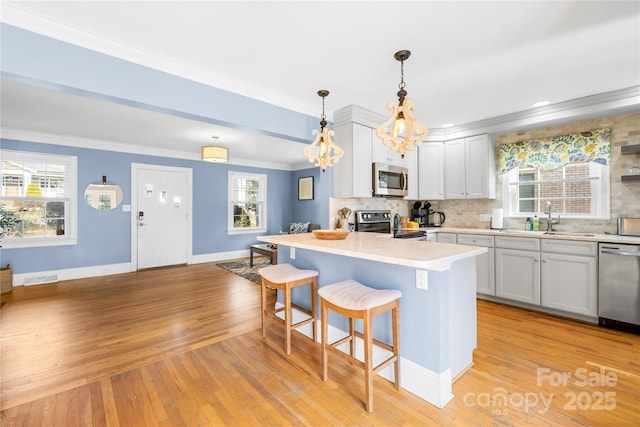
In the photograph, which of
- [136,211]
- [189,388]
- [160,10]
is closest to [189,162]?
[136,211]

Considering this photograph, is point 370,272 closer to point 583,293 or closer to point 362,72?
point 362,72

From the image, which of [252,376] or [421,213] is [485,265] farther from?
[252,376]

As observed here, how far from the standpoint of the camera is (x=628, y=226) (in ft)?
10.0

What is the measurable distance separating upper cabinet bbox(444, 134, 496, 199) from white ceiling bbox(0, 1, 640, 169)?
0.72 metres

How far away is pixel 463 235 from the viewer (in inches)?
148

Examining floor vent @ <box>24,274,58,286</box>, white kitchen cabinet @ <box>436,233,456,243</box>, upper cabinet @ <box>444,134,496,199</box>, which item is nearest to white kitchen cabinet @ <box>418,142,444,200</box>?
upper cabinet @ <box>444,134,496,199</box>

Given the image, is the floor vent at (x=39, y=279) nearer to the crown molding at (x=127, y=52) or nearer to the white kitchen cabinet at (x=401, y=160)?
the crown molding at (x=127, y=52)

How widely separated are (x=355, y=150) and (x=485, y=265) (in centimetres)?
220

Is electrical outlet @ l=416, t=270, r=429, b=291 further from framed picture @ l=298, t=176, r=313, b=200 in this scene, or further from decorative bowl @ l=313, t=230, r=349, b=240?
framed picture @ l=298, t=176, r=313, b=200

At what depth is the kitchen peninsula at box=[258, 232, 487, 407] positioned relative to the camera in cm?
172

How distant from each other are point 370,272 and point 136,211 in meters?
5.16

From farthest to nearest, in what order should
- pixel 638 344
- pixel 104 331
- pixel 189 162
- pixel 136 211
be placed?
pixel 189 162
pixel 136 211
pixel 104 331
pixel 638 344

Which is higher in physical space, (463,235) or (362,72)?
(362,72)

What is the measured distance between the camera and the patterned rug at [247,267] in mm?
4980
